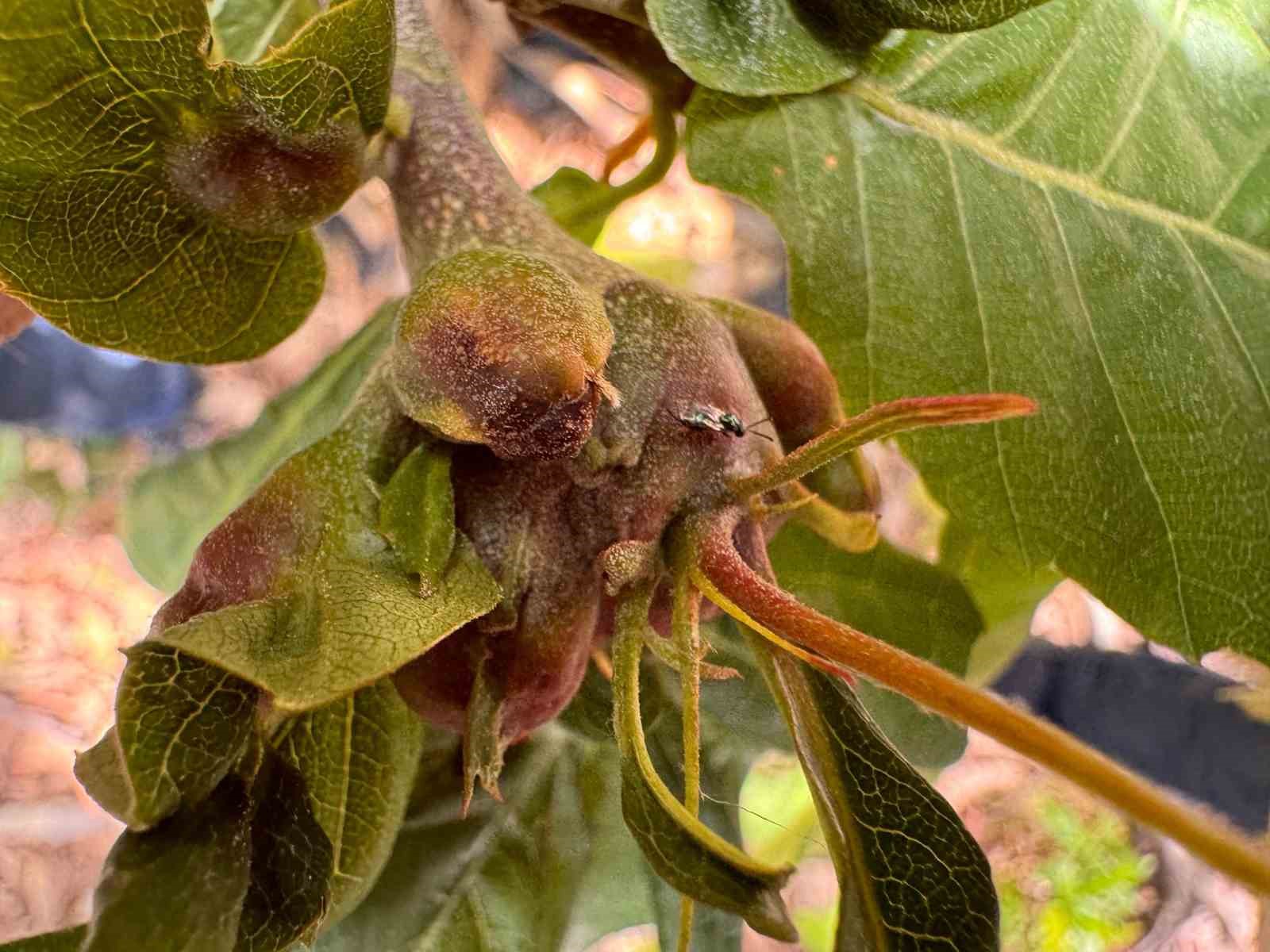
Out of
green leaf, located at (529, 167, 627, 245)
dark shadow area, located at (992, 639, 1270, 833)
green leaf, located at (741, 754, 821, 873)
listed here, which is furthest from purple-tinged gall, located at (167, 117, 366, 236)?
dark shadow area, located at (992, 639, 1270, 833)

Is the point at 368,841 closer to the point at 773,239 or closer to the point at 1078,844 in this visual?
the point at 1078,844

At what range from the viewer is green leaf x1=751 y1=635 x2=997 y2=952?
0.31 metres

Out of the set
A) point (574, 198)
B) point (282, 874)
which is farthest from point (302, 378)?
point (282, 874)

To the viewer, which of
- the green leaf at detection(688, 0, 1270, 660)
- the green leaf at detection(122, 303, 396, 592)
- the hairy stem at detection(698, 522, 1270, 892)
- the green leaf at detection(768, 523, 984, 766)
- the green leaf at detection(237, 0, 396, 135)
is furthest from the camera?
the green leaf at detection(122, 303, 396, 592)

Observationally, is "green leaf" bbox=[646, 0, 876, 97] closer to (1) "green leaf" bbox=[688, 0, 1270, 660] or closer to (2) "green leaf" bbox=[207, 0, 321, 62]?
(1) "green leaf" bbox=[688, 0, 1270, 660]

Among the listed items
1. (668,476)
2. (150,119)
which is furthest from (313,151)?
(668,476)

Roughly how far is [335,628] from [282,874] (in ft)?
0.28

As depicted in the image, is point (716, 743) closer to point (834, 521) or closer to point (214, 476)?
point (834, 521)

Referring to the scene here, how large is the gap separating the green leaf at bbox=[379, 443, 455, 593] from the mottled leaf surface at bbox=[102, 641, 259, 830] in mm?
59

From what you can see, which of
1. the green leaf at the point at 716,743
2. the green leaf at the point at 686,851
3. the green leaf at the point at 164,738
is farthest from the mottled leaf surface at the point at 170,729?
the green leaf at the point at 716,743

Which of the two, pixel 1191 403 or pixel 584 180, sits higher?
pixel 1191 403

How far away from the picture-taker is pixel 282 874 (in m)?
0.31

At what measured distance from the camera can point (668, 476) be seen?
333mm

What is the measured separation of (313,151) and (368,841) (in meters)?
0.24
